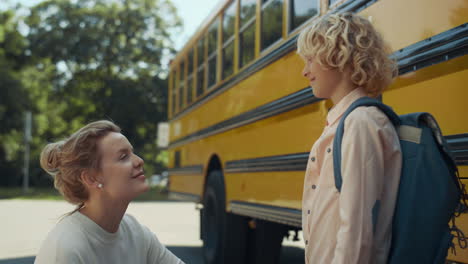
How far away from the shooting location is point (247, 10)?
15.1 ft

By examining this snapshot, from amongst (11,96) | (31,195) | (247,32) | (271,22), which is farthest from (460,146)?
(11,96)

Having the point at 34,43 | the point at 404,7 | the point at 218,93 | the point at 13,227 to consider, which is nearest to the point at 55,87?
the point at 34,43

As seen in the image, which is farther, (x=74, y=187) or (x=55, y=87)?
(x=55, y=87)

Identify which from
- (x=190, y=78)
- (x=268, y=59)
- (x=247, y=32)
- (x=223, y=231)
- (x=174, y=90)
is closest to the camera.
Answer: (x=268, y=59)

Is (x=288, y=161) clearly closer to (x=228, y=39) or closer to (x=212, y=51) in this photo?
(x=228, y=39)

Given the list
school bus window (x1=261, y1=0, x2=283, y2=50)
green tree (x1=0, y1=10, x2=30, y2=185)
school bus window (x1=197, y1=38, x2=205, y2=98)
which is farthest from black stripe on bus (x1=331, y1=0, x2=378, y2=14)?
green tree (x1=0, y1=10, x2=30, y2=185)

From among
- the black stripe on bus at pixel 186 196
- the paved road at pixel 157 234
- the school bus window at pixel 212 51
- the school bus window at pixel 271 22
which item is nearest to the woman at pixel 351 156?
the school bus window at pixel 271 22

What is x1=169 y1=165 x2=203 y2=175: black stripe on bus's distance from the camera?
6002 millimetres

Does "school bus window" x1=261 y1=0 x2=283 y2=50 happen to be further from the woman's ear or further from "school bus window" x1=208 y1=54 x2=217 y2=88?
the woman's ear

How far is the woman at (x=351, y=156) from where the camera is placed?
5.29 feet

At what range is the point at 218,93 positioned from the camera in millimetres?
5395

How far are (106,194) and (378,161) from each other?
0.77m

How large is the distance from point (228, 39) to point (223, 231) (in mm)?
1581

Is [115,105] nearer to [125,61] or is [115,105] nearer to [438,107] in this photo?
[125,61]
